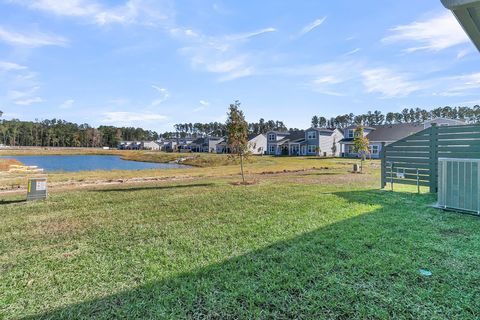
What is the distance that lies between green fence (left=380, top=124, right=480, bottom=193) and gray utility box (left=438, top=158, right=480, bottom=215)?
2459mm

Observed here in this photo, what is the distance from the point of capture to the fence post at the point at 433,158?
912 cm

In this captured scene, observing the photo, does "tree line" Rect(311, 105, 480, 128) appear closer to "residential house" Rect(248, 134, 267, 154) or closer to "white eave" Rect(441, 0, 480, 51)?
"residential house" Rect(248, 134, 267, 154)

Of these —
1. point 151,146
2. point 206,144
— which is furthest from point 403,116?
point 151,146

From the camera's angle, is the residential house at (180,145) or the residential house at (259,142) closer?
the residential house at (259,142)

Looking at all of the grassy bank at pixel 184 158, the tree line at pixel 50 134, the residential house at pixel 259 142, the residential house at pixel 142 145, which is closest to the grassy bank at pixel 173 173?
the grassy bank at pixel 184 158

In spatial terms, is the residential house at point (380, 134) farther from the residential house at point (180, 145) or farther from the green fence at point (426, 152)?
the residential house at point (180, 145)

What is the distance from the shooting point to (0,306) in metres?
2.79

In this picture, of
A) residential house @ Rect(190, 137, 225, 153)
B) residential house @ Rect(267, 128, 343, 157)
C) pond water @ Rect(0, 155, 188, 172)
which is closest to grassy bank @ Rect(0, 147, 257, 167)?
pond water @ Rect(0, 155, 188, 172)

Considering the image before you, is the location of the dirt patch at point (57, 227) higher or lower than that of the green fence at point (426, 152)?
lower

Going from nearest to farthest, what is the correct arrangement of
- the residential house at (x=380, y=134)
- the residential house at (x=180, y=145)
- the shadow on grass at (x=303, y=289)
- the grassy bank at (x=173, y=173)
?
the shadow on grass at (x=303, y=289) < the grassy bank at (x=173, y=173) < the residential house at (x=380, y=134) < the residential house at (x=180, y=145)

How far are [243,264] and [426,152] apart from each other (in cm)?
891

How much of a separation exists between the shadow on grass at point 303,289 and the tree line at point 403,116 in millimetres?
72420

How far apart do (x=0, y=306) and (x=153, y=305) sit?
1644 mm

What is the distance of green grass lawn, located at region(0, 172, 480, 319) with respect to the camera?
2.66m
